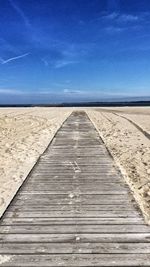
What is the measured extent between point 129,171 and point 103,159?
146 cm

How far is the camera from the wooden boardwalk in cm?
463

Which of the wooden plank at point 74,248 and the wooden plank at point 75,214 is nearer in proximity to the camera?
the wooden plank at point 74,248

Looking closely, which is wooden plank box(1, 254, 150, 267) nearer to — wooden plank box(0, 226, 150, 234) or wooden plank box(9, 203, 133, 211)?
wooden plank box(0, 226, 150, 234)

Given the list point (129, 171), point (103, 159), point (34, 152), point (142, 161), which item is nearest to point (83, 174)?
point (129, 171)

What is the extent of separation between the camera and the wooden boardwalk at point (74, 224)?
15.2 ft

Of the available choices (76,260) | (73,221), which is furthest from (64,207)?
(76,260)

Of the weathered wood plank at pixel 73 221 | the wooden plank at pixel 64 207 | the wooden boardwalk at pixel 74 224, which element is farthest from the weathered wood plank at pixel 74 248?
the wooden plank at pixel 64 207

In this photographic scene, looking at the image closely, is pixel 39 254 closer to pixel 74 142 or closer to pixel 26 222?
pixel 26 222

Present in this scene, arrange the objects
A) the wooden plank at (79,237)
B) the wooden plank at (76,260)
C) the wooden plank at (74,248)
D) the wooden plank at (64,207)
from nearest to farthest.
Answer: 1. the wooden plank at (76,260)
2. the wooden plank at (74,248)
3. the wooden plank at (79,237)
4. the wooden plank at (64,207)

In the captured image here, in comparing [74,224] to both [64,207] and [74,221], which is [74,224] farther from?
[64,207]

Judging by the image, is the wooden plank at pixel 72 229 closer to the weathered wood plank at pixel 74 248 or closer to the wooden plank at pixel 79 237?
the wooden plank at pixel 79 237

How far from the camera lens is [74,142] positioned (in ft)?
52.0

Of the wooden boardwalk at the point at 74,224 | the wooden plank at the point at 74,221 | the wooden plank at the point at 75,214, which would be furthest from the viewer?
the wooden plank at the point at 75,214

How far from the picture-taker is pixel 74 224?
5.67 m
